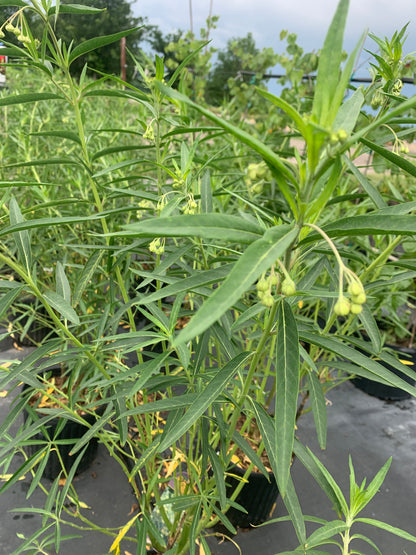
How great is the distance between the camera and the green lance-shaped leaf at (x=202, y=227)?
1.25 ft

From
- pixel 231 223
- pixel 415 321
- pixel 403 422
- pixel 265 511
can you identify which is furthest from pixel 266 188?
pixel 231 223

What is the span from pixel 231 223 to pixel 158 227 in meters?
0.09

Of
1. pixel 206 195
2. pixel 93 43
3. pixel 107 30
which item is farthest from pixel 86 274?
pixel 107 30

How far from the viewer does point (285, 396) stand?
0.49 m

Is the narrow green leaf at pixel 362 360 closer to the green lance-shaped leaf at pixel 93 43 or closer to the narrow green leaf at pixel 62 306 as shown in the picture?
the narrow green leaf at pixel 62 306

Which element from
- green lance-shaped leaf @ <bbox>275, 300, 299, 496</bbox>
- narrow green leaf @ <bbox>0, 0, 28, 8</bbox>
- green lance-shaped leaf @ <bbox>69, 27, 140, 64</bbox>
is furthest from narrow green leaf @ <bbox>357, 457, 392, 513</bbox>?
narrow green leaf @ <bbox>0, 0, 28, 8</bbox>

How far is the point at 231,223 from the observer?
0.43 meters

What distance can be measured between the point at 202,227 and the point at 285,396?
251 millimetres

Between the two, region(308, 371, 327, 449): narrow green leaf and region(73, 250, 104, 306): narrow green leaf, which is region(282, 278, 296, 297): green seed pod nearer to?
region(308, 371, 327, 449): narrow green leaf

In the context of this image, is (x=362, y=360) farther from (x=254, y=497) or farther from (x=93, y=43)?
(x=254, y=497)

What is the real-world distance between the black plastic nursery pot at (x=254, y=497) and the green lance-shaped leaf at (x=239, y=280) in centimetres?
113

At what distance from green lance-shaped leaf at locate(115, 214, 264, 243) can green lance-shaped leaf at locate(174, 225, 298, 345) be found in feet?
0.10

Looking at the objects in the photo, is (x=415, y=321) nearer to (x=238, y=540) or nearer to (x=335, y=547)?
(x=335, y=547)

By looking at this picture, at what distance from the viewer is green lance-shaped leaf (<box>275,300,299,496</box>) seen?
18.8 inches
